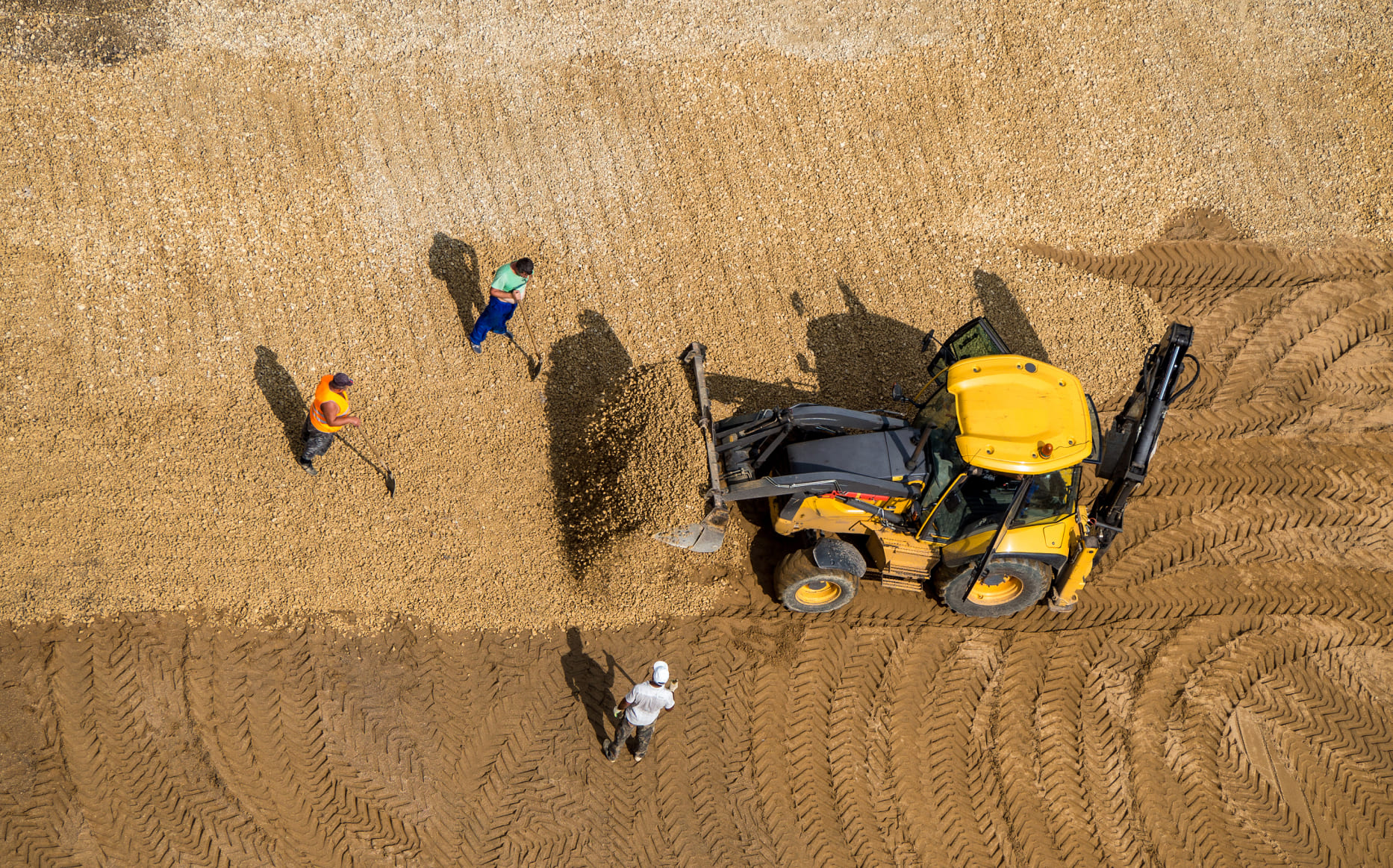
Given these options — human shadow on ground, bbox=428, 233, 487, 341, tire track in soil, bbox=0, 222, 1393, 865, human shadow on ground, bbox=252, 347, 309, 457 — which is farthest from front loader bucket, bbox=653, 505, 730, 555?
human shadow on ground, bbox=252, 347, 309, 457

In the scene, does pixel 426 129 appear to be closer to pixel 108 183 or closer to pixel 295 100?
pixel 295 100

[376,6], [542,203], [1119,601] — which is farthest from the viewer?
[376,6]

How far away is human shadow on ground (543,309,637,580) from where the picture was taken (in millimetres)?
8352

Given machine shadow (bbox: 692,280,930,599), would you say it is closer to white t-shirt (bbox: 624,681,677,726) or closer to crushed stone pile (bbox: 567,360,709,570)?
crushed stone pile (bbox: 567,360,709,570)

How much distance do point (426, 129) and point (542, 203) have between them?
67.8 inches

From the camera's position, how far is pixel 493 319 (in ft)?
29.6

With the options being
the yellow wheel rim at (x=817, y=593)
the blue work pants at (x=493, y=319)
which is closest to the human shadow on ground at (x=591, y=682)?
the yellow wheel rim at (x=817, y=593)

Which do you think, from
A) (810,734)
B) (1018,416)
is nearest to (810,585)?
(810,734)

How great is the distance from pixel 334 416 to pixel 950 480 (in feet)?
18.0

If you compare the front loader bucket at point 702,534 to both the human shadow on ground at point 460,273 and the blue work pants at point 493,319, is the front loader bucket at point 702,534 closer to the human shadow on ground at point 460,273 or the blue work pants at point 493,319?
the blue work pants at point 493,319

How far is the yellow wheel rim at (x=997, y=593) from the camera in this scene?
8.20m

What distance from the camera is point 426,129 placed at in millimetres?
10609

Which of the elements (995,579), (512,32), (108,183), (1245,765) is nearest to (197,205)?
(108,183)

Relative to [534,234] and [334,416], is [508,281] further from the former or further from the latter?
[334,416]
